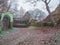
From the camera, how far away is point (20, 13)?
5.00 meters

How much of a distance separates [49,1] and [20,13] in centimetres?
96

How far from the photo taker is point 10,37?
3652 millimetres

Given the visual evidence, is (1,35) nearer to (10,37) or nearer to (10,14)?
(10,37)

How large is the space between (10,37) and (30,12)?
1582 mm

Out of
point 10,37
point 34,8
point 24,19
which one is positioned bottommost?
point 10,37

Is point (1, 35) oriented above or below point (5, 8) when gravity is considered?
below

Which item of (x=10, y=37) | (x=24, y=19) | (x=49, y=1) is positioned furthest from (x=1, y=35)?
(x=49, y=1)

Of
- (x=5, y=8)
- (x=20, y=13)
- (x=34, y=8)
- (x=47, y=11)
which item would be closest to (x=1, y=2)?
(x=5, y=8)

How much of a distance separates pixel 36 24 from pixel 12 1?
40.4 inches

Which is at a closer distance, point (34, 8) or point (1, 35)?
point (1, 35)

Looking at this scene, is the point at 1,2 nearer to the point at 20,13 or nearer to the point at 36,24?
the point at 20,13

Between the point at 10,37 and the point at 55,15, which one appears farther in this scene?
the point at 55,15

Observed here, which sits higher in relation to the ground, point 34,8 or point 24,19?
point 34,8

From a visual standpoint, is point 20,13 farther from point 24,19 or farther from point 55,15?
point 55,15
